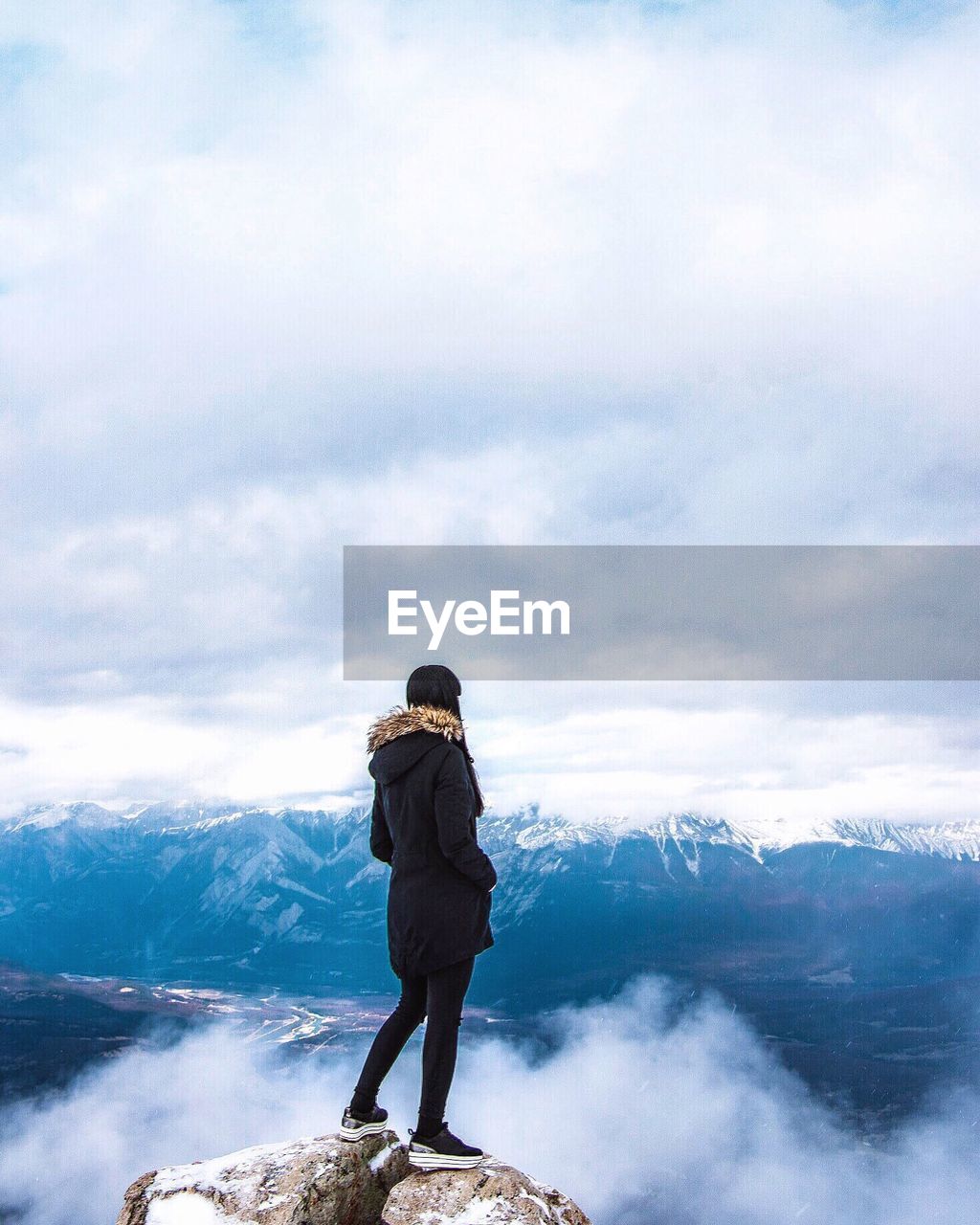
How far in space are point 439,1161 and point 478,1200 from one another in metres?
0.43

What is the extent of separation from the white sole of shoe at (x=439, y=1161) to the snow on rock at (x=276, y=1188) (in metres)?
0.67

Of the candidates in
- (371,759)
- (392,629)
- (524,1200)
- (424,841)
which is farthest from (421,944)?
(392,629)

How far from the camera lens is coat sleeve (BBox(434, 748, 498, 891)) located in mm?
Result: 6684

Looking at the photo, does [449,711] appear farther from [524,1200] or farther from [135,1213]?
[135,1213]

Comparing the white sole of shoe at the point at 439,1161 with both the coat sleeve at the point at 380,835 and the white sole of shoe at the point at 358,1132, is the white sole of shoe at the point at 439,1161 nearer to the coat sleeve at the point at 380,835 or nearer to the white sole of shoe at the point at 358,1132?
the white sole of shoe at the point at 358,1132

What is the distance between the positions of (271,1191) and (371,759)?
3.10 m

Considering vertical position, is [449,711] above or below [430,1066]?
above

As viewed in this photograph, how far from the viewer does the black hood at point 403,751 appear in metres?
6.98

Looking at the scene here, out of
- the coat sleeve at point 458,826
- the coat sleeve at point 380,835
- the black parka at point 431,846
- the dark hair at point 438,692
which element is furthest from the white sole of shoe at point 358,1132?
the dark hair at point 438,692

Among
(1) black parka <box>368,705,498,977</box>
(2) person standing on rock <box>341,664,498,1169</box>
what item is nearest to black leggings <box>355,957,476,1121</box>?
(2) person standing on rock <box>341,664,498,1169</box>

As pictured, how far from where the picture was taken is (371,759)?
7309mm

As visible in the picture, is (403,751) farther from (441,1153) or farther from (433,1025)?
(441,1153)

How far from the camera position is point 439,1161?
7016mm

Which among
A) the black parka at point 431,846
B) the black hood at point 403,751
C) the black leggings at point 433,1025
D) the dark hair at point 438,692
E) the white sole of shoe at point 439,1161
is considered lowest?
the white sole of shoe at point 439,1161
